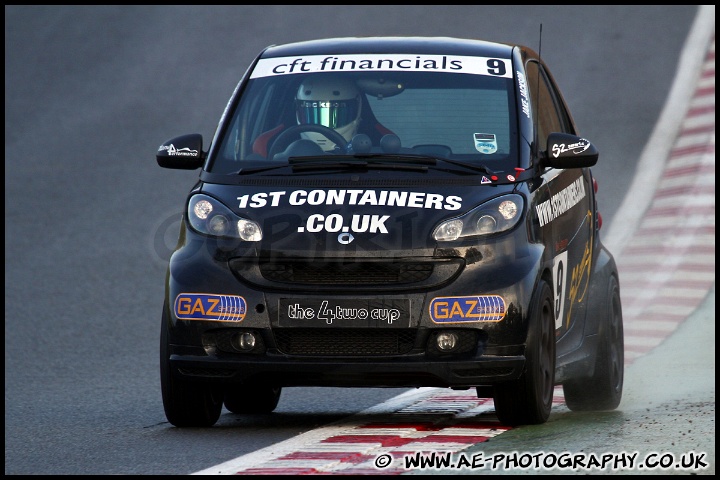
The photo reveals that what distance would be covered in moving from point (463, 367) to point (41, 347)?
4.54m

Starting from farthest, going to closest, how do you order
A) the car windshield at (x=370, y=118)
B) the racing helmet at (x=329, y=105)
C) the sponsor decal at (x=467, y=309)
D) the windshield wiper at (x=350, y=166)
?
the racing helmet at (x=329, y=105)
the car windshield at (x=370, y=118)
the windshield wiper at (x=350, y=166)
the sponsor decal at (x=467, y=309)

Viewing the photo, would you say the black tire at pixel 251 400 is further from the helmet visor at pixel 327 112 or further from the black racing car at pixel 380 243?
the helmet visor at pixel 327 112

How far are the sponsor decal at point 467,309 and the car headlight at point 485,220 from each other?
273mm

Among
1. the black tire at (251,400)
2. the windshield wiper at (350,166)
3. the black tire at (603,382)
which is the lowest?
the black tire at (251,400)

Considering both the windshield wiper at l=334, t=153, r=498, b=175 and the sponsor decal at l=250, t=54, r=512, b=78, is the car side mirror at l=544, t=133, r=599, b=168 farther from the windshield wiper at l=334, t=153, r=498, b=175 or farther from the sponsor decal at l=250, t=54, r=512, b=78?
the sponsor decal at l=250, t=54, r=512, b=78

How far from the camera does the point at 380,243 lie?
6.57 metres

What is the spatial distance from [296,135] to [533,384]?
5.84 feet

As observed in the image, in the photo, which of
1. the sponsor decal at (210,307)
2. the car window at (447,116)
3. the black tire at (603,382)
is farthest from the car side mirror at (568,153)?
the sponsor decal at (210,307)

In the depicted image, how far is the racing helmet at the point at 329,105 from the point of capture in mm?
7551

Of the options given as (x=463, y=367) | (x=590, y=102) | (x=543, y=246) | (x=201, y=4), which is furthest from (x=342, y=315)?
(x=201, y=4)

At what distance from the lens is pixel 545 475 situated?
5.41 m

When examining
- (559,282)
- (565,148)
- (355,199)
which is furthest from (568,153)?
(355,199)

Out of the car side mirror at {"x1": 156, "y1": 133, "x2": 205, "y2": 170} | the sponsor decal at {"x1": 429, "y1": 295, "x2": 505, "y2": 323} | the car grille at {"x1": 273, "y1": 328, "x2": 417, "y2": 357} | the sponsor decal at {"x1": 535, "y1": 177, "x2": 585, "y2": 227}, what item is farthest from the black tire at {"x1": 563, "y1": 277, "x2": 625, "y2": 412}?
the car side mirror at {"x1": 156, "y1": 133, "x2": 205, "y2": 170}

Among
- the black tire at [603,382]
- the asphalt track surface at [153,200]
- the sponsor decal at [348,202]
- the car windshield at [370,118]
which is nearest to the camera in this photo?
the sponsor decal at [348,202]
